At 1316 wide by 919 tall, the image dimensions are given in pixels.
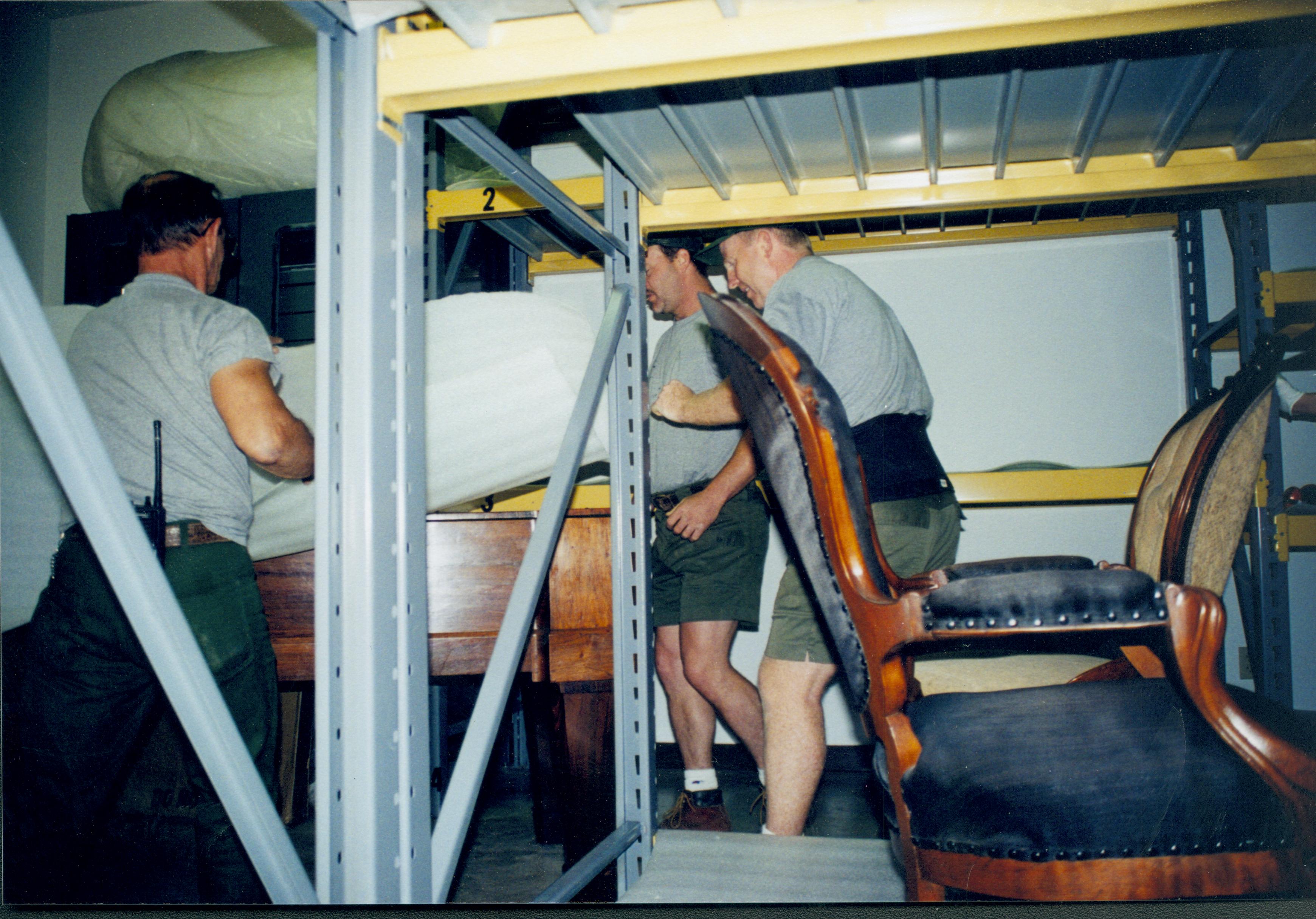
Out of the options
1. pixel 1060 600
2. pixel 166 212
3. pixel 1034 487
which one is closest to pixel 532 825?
pixel 1034 487

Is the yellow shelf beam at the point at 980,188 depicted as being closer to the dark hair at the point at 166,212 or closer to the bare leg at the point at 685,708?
the dark hair at the point at 166,212

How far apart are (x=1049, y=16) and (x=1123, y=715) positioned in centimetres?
67

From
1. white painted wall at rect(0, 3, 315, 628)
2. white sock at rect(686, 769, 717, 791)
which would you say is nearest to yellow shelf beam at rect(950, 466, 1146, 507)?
white sock at rect(686, 769, 717, 791)

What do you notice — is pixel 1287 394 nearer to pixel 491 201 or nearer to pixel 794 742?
pixel 794 742

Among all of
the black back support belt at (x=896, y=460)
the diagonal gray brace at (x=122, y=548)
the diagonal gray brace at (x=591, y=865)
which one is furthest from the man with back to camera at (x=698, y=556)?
the diagonal gray brace at (x=122, y=548)

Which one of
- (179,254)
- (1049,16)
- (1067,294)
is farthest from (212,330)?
(1067,294)

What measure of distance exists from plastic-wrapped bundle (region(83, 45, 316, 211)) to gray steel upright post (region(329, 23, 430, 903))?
1.39 metres

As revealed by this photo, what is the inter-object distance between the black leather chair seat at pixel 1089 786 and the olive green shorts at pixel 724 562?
3.71ft

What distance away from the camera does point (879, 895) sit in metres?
1.12

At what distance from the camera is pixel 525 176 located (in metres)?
1.11

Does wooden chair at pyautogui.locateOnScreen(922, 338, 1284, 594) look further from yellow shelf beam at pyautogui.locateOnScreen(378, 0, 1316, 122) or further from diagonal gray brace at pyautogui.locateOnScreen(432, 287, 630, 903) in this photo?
diagonal gray brace at pyautogui.locateOnScreen(432, 287, 630, 903)

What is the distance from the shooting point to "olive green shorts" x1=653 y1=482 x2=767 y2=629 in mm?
1905

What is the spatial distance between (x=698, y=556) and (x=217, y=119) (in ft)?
5.54

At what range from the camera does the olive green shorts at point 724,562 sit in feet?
6.25
